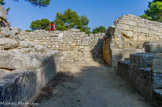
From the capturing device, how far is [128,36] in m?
7.11

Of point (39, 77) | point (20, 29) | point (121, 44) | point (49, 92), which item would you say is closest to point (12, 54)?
point (39, 77)

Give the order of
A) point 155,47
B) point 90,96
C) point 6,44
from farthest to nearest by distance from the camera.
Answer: point 6,44 → point 155,47 → point 90,96

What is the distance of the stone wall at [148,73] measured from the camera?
7.82ft

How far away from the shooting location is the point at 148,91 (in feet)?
8.54

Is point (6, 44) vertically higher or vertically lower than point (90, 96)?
higher

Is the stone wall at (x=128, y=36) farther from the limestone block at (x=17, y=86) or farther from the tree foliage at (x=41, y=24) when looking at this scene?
the tree foliage at (x=41, y=24)

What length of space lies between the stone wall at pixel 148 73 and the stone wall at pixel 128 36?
215cm

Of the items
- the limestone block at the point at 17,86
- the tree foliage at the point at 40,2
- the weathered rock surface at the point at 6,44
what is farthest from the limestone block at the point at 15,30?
the limestone block at the point at 17,86

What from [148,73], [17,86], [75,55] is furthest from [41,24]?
[148,73]

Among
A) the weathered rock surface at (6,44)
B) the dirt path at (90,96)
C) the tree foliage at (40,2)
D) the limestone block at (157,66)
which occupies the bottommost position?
the dirt path at (90,96)

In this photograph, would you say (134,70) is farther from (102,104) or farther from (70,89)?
(70,89)

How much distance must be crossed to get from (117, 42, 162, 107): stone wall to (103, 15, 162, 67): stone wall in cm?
215

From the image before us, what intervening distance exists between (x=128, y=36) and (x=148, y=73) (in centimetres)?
491

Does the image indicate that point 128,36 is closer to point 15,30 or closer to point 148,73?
point 148,73
